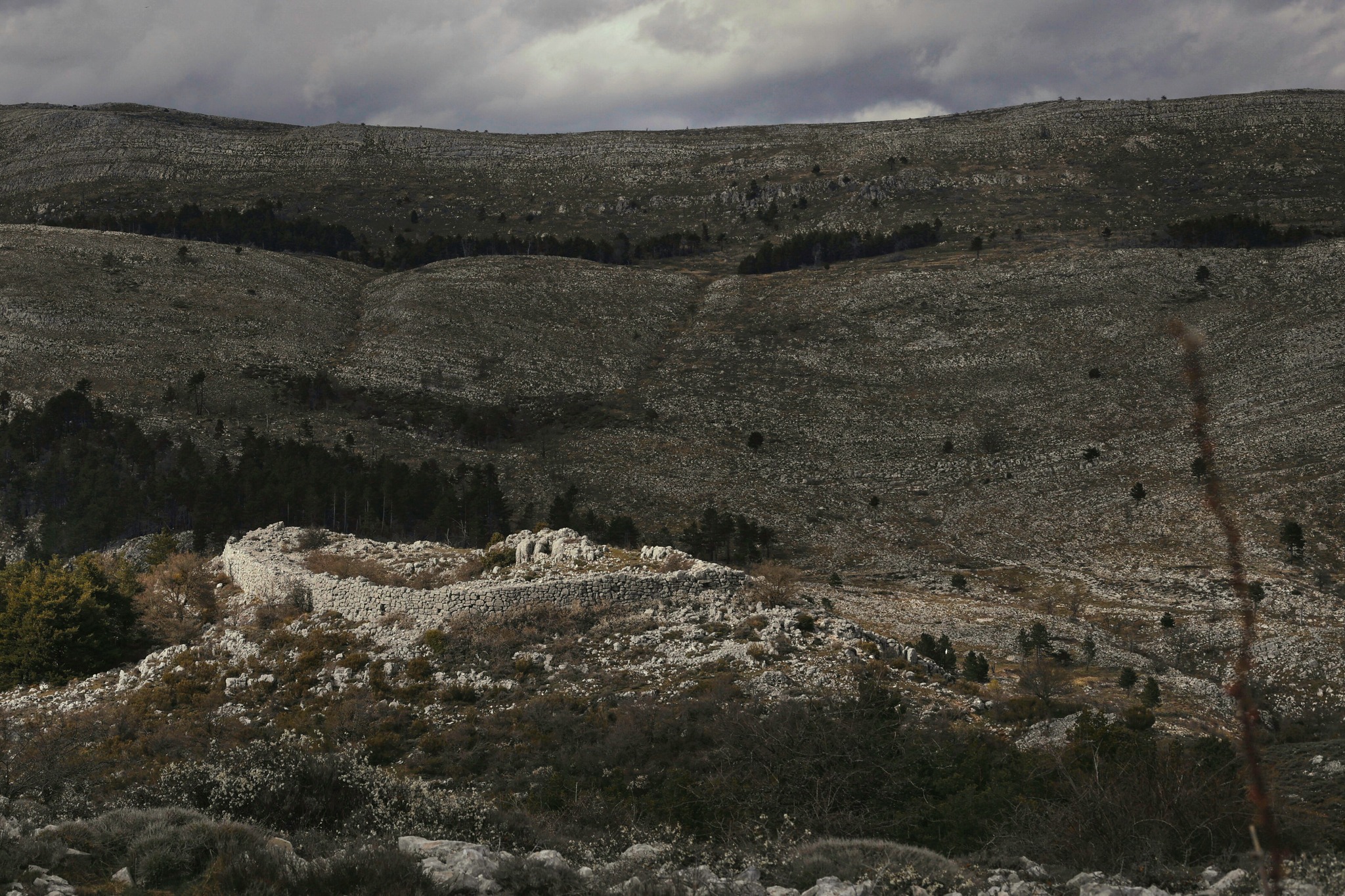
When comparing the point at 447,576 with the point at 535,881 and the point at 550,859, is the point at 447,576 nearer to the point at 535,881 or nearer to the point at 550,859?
the point at 550,859

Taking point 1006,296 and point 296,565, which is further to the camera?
point 1006,296

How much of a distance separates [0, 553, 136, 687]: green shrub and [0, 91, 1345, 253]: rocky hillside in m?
119

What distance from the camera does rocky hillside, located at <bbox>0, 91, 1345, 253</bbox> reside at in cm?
13750

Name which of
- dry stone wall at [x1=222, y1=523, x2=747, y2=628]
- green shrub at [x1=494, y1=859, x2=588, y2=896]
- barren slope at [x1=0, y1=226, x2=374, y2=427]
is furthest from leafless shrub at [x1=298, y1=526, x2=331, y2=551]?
barren slope at [x1=0, y1=226, x2=374, y2=427]

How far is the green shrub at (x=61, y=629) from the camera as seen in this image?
2756cm

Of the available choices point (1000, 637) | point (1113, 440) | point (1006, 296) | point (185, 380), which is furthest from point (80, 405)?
point (1006, 296)

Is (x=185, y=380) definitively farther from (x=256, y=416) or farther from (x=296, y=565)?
(x=296, y=565)

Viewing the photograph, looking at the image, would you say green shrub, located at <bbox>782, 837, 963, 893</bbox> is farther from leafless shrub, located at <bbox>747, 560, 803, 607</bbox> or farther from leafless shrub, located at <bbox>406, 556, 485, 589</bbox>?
leafless shrub, located at <bbox>406, 556, 485, 589</bbox>

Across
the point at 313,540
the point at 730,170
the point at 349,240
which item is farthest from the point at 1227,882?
the point at 730,170

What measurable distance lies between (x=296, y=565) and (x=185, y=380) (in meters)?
55.4

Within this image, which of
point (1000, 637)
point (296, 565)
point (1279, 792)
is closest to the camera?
point (1279, 792)

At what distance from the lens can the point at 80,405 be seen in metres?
67.2

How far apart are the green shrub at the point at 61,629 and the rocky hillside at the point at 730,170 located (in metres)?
119

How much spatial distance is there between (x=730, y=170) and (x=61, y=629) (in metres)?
153
